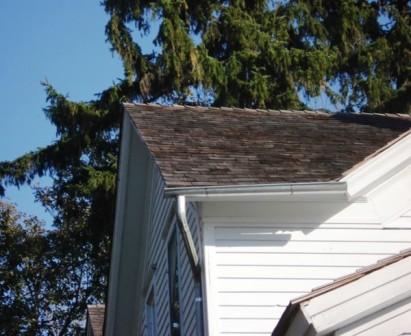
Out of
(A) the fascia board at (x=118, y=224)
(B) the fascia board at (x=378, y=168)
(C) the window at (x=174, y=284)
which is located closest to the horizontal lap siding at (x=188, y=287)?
(C) the window at (x=174, y=284)

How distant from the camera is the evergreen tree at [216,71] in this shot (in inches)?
979

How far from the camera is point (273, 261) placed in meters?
8.92

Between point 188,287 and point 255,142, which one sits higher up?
point 255,142

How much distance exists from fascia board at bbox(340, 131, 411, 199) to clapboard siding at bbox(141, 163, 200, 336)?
1617mm

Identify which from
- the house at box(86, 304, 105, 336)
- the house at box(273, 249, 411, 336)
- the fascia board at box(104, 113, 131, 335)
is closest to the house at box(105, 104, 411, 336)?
the fascia board at box(104, 113, 131, 335)

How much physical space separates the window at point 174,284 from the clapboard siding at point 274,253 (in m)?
Answer: 1.63

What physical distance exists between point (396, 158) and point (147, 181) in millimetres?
4151

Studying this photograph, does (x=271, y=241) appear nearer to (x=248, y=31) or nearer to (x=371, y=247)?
(x=371, y=247)

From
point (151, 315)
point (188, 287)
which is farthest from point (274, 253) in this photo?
point (151, 315)

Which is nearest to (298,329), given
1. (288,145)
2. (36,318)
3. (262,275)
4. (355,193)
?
(262,275)

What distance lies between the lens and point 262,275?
8836mm

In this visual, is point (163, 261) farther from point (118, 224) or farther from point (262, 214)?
point (262, 214)

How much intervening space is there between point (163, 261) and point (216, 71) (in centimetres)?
1357

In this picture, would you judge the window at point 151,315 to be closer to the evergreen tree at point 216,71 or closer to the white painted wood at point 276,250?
the white painted wood at point 276,250
